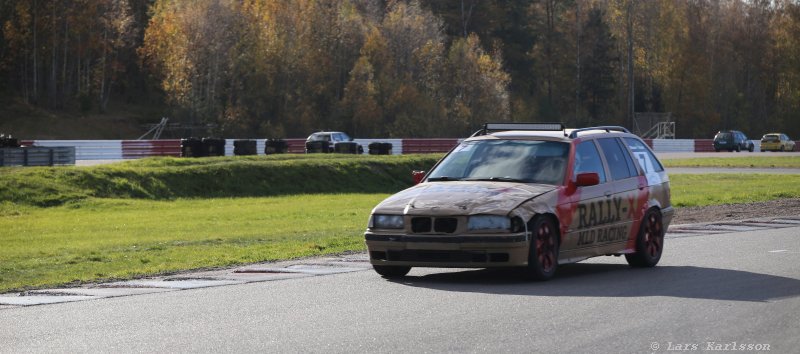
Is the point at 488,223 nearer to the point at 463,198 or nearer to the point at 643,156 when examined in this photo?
the point at 463,198

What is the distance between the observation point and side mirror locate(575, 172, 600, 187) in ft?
48.2

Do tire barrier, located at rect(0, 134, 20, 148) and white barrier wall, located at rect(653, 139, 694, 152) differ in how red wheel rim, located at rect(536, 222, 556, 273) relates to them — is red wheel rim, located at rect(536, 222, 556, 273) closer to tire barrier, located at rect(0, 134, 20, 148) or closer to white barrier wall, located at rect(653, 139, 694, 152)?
tire barrier, located at rect(0, 134, 20, 148)

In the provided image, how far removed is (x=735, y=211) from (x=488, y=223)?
15.3m

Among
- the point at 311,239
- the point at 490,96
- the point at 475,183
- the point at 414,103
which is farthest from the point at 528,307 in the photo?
the point at 490,96

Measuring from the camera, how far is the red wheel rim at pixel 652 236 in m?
15.9

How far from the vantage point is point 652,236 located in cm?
1612

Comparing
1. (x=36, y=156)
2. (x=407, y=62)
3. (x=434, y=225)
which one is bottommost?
(x=434, y=225)

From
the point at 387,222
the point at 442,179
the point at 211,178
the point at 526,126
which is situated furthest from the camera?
the point at 211,178

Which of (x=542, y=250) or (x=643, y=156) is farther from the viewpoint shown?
(x=643, y=156)

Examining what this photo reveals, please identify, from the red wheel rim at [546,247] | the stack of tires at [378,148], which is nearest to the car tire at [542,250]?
the red wheel rim at [546,247]

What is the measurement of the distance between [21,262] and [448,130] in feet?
264

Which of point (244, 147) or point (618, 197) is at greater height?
point (244, 147)

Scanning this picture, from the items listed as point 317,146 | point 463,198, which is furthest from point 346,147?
point 463,198

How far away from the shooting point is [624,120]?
122250 mm
